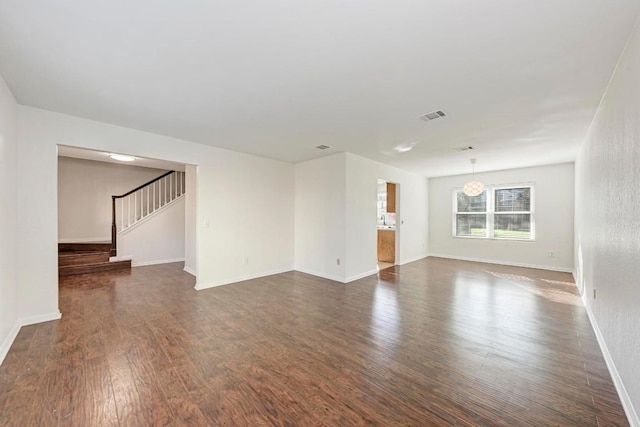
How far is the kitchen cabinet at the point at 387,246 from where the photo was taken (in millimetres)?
7035

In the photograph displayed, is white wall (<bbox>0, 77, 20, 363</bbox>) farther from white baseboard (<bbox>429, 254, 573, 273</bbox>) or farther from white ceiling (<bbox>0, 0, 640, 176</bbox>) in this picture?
white baseboard (<bbox>429, 254, 573, 273</bbox>)

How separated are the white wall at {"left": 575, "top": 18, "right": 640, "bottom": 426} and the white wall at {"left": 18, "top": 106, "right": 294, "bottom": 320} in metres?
4.87

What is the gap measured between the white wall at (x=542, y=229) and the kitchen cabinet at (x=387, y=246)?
2.01m

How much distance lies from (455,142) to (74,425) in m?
5.13

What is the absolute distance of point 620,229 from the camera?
2084mm

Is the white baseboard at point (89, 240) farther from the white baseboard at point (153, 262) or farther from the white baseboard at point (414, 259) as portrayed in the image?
the white baseboard at point (414, 259)

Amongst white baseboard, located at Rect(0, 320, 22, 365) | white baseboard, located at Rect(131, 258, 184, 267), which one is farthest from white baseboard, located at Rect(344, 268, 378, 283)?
white baseboard, located at Rect(131, 258, 184, 267)

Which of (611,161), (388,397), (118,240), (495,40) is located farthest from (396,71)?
(118,240)

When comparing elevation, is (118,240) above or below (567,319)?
above

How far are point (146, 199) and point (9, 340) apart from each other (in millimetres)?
5239

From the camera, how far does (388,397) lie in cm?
189

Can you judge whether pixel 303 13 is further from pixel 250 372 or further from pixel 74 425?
pixel 74 425

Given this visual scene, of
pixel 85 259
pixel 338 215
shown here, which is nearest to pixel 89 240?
pixel 85 259

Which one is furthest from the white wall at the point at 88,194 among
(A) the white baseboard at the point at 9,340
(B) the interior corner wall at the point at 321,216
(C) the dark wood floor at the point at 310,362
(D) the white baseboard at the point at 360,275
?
(D) the white baseboard at the point at 360,275
